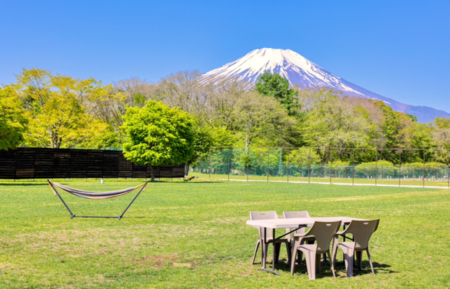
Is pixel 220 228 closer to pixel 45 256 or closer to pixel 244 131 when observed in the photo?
pixel 45 256

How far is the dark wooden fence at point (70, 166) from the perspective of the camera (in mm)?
33312

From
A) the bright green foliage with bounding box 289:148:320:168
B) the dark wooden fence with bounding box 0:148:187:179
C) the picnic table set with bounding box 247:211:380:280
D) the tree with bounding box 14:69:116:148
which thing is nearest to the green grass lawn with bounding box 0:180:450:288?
the picnic table set with bounding box 247:211:380:280

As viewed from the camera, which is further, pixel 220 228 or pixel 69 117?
pixel 69 117

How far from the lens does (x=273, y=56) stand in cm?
18275

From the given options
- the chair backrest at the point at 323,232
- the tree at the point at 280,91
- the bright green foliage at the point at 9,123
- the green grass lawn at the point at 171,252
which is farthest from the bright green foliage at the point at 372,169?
the chair backrest at the point at 323,232

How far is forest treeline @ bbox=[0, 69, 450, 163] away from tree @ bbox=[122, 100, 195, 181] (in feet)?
23.0

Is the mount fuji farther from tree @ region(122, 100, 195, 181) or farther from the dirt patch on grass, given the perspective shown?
the dirt patch on grass

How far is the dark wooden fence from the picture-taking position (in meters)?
33.3

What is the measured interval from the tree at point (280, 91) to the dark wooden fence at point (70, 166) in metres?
30.3

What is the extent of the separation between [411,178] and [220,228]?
147 feet

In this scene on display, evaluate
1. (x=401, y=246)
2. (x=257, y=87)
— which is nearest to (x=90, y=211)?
(x=401, y=246)

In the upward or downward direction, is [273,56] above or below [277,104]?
above

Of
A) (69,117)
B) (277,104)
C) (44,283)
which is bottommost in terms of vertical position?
(44,283)

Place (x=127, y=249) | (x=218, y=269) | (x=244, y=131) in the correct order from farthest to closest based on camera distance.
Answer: (x=244, y=131) → (x=127, y=249) → (x=218, y=269)
